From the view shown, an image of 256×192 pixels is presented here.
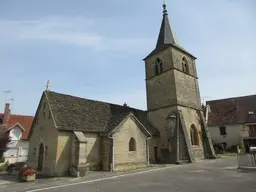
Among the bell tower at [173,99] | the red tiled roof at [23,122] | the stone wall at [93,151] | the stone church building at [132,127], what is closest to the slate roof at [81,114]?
the stone church building at [132,127]

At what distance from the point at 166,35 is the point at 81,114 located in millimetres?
18537

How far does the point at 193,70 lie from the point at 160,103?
8.23m

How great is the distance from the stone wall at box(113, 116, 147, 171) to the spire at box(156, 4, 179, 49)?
1470cm

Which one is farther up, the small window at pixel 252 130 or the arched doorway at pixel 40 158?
the small window at pixel 252 130

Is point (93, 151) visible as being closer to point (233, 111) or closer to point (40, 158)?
point (40, 158)

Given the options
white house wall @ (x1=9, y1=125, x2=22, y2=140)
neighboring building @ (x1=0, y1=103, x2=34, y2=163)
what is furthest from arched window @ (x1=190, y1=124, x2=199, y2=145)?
white house wall @ (x1=9, y1=125, x2=22, y2=140)

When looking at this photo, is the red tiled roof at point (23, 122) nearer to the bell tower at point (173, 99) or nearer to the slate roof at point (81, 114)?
the slate roof at point (81, 114)

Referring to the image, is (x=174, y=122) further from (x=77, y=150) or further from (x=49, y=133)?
(x=49, y=133)

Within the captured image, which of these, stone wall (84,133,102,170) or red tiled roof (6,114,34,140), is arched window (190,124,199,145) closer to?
stone wall (84,133,102,170)

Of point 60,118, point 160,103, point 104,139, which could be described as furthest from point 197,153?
Answer: point 60,118

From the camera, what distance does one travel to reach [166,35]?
1161 inches

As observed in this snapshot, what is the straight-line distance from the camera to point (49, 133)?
681 inches

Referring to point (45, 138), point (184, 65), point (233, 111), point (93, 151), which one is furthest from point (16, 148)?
point (233, 111)

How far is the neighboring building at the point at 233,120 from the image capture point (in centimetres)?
3388
